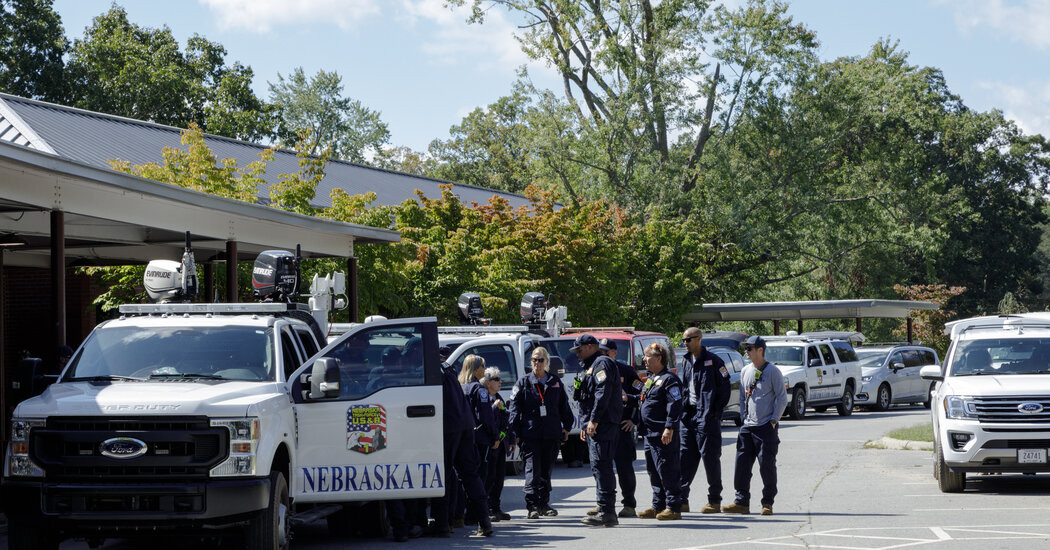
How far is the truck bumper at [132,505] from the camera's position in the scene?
27.7ft

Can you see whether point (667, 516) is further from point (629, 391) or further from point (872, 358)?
point (872, 358)

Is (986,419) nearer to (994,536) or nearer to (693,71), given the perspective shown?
(994,536)

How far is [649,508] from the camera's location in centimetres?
1223

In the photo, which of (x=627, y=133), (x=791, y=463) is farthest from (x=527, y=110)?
(x=791, y=463)

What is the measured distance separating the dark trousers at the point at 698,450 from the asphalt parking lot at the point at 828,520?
385mm

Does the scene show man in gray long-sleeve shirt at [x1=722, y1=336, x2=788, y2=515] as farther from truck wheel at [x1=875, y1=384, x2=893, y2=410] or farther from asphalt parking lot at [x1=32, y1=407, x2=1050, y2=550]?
truck wheel at [x1=875, y1=384, x2=893, y2=410]

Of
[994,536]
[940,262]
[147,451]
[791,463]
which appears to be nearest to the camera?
[147,451]

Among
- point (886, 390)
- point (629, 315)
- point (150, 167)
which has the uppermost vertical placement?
point (150, 167)

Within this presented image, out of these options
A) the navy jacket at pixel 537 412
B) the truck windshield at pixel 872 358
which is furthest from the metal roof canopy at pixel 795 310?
the navy jacket at pixel 537 412

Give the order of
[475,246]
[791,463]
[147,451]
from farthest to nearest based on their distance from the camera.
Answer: [475,246]
[791,463]
[147,451]

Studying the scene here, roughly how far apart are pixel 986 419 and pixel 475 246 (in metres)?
15.3

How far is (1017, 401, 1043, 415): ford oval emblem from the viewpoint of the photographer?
12602 millimetres

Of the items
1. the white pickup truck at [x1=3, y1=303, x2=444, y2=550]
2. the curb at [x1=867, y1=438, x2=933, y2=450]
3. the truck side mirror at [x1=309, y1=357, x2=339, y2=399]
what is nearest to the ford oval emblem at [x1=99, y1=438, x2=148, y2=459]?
the white pickup truck at [x1=3, y1=303, x2=444, y2=550]

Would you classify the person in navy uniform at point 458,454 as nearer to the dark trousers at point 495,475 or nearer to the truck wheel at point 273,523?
the dark trousers at point 495,475
